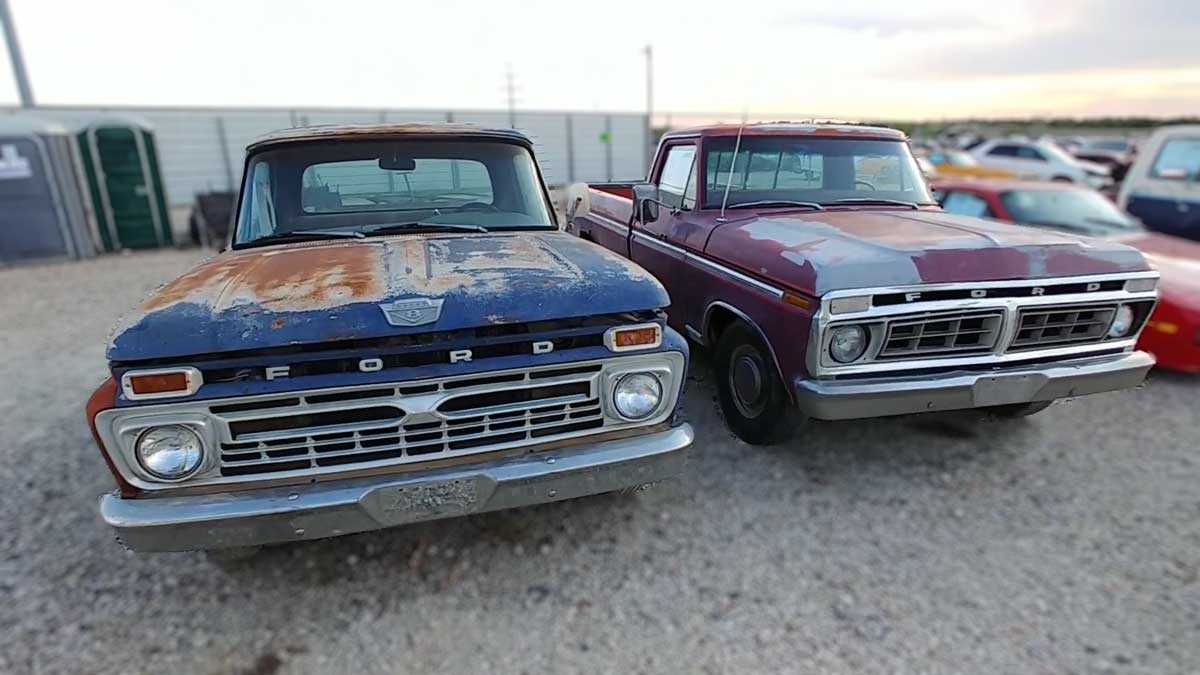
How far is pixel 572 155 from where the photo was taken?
26.5 metres

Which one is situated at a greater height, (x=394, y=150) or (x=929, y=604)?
(x=394, y=150)

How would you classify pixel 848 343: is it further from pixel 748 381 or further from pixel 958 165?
pixel 958 165

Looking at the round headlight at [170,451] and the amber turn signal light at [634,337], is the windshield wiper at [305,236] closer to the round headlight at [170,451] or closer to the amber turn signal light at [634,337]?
the round headlight at [170,451]

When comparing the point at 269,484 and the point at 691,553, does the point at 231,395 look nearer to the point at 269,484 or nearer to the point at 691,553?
the point at 269,484

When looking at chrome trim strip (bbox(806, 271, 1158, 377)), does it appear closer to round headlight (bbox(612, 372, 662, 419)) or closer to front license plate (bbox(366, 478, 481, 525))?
round headlight (bbox(612, 372, 662, 419))

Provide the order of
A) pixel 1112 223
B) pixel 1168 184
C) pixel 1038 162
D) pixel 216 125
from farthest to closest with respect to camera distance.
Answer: pixel 216 125, pixel 1038 162, pixel 1168 184, pixel 1112 223

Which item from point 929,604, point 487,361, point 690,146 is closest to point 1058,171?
point 690,146

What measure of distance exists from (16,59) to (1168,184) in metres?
23.7

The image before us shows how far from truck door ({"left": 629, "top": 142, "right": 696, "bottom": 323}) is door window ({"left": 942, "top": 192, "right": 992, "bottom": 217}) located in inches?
115

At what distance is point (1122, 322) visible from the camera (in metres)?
3.76

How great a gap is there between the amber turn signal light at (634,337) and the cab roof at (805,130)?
105 inches

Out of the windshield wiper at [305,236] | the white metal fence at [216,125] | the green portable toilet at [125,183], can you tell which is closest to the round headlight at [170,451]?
the windshield wiper at [305,236]

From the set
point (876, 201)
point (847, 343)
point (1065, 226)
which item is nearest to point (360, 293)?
point (847, 343)

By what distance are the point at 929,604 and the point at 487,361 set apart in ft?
6.89
